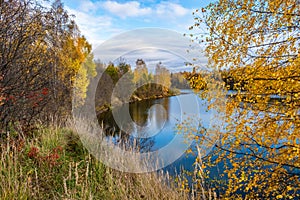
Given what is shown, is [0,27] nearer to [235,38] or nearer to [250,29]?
[235,38]

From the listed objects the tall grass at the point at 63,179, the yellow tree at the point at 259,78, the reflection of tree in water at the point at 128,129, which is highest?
the yellow tree at the point at 259,78

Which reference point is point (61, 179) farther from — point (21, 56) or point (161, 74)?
point (161, 74)

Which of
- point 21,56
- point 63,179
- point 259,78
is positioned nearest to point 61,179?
point 63,179

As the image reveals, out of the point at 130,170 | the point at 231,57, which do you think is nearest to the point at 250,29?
the point at 231,57

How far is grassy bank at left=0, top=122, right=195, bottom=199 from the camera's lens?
7.77ft

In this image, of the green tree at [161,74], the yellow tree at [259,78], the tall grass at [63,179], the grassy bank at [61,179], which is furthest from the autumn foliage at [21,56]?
the green tree at [161,74]

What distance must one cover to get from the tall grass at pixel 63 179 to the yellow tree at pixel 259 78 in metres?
0.96

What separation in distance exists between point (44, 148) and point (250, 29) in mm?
4097

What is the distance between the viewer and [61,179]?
3.04 meters

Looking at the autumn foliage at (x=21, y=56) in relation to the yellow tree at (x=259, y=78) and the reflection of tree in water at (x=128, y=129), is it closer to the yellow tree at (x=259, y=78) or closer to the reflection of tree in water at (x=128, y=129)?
the reflection of tree in water at (x=128, y=129)

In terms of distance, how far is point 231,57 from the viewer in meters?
3.15

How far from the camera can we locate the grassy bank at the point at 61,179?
7.77 feet

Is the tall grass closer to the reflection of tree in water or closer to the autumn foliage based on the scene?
the autumn foliage

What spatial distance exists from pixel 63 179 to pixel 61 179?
0.17 meters
